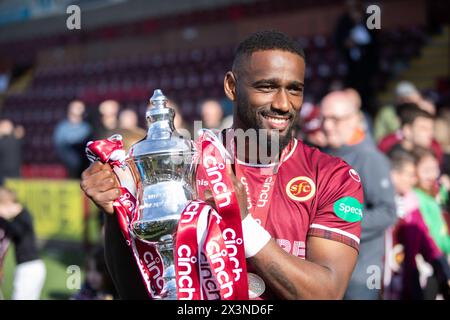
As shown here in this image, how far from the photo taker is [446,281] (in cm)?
493

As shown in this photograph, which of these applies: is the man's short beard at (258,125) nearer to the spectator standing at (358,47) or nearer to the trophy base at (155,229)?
the trophy base at (155,229)

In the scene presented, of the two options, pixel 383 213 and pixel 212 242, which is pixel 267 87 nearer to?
pixel 212 242

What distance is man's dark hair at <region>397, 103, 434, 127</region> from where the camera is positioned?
6621 millimetres

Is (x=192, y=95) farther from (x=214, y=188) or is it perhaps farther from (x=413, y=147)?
(x=214, y=188)

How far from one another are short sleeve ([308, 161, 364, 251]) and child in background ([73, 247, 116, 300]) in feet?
8.10

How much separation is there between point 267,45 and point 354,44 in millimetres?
7040

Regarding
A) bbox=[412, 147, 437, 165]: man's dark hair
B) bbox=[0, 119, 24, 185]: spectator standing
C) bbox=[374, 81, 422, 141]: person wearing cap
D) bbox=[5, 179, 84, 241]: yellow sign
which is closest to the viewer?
bbox=[412, 147, 437, 165]: man's dark hair

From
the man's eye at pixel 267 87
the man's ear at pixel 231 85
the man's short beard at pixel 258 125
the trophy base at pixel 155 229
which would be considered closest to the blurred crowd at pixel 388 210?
the man's ear at pixel 231 85

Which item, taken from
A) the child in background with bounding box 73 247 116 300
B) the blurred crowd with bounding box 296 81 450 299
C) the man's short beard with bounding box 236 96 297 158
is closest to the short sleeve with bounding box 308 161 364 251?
the man's short beard with bounding box 236 96 297 158

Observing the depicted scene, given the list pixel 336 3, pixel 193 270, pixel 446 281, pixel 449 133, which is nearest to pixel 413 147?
pixel 446 281

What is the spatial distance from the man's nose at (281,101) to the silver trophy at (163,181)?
33cm

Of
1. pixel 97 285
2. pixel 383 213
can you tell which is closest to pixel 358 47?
pixel 383 213

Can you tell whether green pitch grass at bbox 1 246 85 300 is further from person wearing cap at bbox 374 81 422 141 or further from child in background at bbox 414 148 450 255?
person wearing cap at bbox 374 81 422 141

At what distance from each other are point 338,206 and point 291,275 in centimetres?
41
